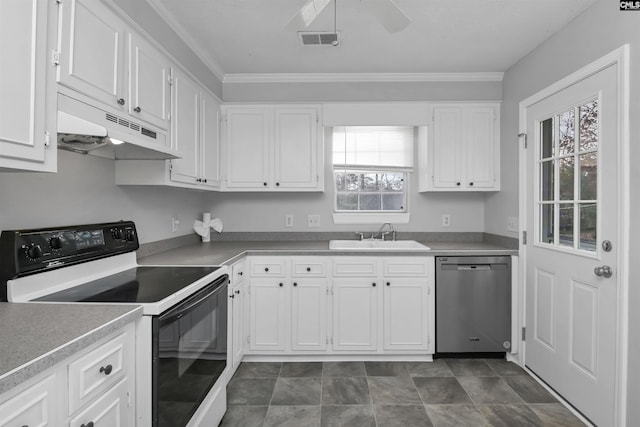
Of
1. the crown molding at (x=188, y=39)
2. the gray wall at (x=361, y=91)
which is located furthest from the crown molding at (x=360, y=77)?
the crown molding at (x=188, y=39)

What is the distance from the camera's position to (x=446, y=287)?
2.71 m

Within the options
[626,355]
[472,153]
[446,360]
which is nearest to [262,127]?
[472,153]

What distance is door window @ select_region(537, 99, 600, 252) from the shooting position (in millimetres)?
1978

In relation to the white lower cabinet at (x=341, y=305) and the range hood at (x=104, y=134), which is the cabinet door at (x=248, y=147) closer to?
the white lower cabinet at (x=341, y=305)

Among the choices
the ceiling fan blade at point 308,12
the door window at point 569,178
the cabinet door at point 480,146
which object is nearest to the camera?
the ceiling fan blade at point 308,12

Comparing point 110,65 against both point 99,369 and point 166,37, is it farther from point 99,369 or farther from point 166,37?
point 99,369

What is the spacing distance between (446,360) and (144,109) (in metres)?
2.83

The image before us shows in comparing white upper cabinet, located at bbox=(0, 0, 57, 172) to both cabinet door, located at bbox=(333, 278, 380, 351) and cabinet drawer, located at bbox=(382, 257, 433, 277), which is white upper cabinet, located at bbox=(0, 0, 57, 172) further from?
cabinet drawer, located at bbox=(382, 257, 433, 277)

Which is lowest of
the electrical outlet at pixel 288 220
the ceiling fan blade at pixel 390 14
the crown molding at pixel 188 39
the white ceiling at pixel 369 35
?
the electrical outlet at pixel 288 220

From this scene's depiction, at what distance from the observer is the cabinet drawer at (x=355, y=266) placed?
2.72 meters

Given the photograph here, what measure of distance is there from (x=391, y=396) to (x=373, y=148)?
7.29ft

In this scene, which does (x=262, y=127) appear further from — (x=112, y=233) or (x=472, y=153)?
(x=472, y=153)

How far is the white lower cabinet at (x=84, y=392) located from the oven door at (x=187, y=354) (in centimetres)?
9

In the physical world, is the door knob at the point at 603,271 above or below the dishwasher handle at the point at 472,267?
above
